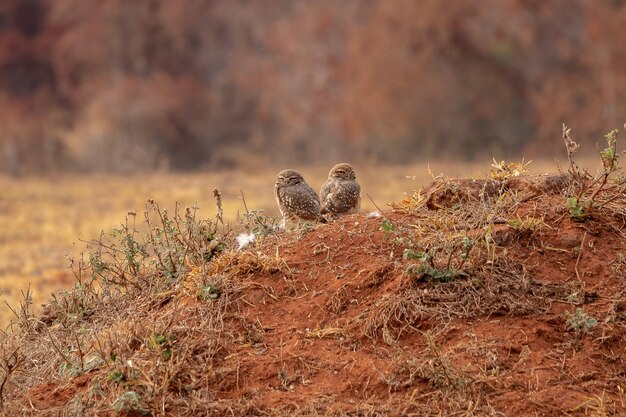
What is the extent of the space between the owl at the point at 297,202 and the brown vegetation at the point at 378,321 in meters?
0.97

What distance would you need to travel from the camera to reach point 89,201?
2481 centimetres

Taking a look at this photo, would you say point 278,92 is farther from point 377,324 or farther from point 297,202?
point 377,324

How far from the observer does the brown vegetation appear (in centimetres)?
566

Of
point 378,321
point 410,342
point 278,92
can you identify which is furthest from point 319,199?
point 278,92

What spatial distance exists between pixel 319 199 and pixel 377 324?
2687mm

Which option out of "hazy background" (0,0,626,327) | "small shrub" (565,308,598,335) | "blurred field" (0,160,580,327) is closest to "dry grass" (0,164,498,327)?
"blurred field" (0,160,580,327)

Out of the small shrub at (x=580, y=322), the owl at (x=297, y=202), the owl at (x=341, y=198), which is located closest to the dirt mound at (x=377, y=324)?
the small shrub at (x=580, y=322)

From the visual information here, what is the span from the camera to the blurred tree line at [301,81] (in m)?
32.8

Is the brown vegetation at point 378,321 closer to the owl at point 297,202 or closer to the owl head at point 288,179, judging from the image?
the owl at point 297,202

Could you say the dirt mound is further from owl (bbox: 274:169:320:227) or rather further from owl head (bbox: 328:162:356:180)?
owl head (bbox: 328:162:356:180)

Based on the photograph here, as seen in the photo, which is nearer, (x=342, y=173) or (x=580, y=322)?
(x=580, y=322)

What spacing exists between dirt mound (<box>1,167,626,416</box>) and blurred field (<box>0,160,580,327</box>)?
4.72 metres

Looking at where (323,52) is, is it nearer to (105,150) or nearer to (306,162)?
(306,162)

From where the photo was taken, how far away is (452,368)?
5672 mm
